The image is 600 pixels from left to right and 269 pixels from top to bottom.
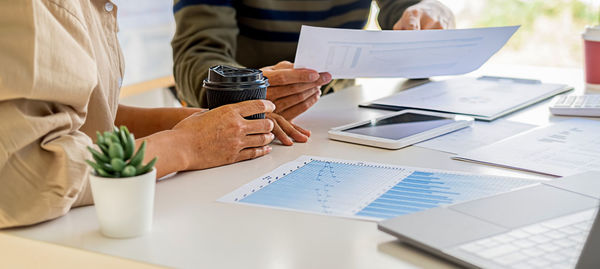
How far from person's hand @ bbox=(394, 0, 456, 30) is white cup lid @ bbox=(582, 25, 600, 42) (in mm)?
351

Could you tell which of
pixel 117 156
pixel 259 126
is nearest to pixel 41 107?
pixel 117 156

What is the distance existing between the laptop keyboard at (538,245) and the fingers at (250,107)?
1.67ft

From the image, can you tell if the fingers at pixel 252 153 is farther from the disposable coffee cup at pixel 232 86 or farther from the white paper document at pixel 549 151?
the white paper document at pixel 549 151

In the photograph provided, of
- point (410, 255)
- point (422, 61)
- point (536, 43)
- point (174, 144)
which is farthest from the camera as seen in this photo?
point (536, 43)

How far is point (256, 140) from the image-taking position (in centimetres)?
108

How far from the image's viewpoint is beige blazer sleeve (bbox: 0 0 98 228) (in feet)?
2.38

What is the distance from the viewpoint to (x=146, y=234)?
76 cm

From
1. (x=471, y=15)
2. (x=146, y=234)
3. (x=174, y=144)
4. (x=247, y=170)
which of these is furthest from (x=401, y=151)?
(x=471, y=15)

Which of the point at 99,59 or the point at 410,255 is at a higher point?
the point at 99,59

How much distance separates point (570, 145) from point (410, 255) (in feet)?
1.84

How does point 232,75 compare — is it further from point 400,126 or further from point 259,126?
point 400,126

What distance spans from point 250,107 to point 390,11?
98cm

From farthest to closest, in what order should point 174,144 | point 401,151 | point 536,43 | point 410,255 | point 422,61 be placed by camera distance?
point 536,43 → point 422,61 → point 401,151 → point 174,144 → point 410,255

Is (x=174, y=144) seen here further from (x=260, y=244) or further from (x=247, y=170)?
(x=260, y=244)
